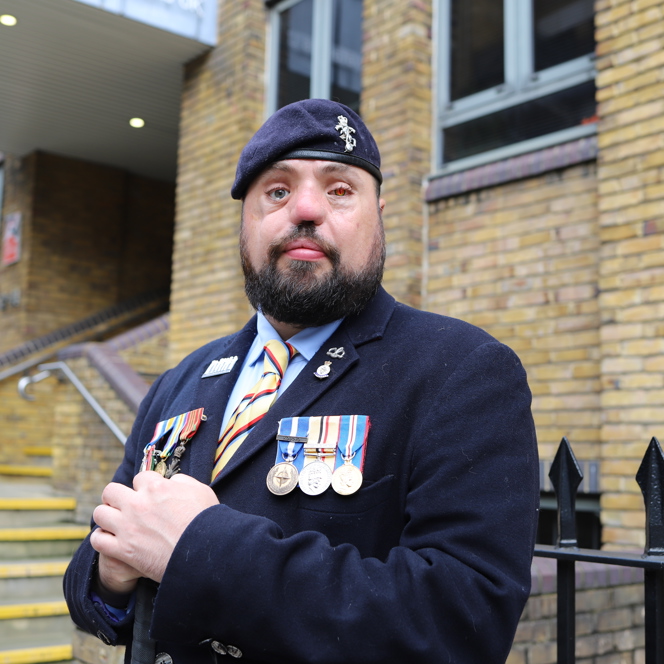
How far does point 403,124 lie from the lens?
5.26 metres

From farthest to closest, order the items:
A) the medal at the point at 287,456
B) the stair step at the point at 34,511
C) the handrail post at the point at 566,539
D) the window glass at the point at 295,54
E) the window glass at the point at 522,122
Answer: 1. the window glass at the point at 295,54
2. the stair step at the point at 34,511
3. the window glass at the point at 522,122
4. the handrail post at the point at 566,539
5. the medal at the point at 287,456

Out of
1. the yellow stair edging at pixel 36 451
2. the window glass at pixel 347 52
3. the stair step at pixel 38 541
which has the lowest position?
the stair step at pixel 38 541

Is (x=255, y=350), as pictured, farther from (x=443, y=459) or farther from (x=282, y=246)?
(x=443, y=459)

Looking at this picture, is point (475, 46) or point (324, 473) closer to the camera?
point (324, 473)

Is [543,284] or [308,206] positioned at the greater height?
[543,284]

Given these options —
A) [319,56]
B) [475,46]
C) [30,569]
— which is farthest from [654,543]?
[319,56]

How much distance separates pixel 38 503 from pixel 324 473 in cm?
516

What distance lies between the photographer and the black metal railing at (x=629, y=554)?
1.70m

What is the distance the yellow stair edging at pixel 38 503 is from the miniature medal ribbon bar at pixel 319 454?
500cm

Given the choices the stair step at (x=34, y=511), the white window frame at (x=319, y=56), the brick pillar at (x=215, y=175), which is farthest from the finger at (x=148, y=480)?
the white window frame at (x=319, y=56)

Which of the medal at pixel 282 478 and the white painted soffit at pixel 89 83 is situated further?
the white painted soffit at pixel 89 83

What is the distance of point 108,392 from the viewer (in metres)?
6.03

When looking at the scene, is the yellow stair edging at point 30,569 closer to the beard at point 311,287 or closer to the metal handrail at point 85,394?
the metal handrail at point 85,394

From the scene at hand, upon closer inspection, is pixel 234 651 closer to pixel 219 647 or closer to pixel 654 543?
pixel 219 647
